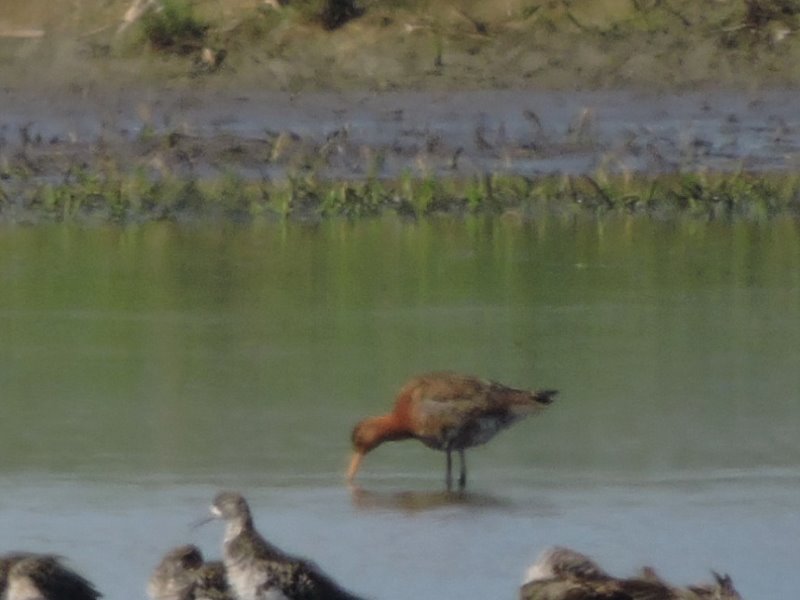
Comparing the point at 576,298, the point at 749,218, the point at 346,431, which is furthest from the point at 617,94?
the point at 346,431

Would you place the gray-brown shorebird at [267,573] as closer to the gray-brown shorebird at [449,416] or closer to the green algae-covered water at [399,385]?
the green algae-covered water at [399,385]

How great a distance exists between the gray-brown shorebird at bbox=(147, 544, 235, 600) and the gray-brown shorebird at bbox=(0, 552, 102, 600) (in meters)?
0.17

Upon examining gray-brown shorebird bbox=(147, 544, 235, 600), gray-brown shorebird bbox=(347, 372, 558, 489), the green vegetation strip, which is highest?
the green vegetation strip

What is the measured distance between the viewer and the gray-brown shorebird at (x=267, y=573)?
6.36 metres

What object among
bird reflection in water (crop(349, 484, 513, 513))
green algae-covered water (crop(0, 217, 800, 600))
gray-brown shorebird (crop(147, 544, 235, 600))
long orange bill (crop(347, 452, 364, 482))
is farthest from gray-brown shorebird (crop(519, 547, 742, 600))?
long orange bill (crop(347, 452, 364, 482))

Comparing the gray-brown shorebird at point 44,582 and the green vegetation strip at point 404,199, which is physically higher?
the green vegetation strip at point 404,199

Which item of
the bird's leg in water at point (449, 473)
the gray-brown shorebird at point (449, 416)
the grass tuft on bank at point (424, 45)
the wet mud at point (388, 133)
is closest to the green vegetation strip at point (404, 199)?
the wet mud at point (388, 133)

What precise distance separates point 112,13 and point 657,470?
9.24 metres

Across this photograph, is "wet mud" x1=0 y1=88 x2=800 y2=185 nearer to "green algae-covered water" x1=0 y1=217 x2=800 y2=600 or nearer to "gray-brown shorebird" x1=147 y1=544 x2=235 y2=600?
"green algae-covered water" x1=0 y1=217 x2=800 y2=600

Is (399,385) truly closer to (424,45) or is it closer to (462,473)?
(462,473)

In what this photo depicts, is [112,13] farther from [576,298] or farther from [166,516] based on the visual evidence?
[166,516]

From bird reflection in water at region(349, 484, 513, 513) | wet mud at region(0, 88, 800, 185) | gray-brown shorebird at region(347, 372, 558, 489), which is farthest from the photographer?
wet mud at region(0, 88, 800, 185)

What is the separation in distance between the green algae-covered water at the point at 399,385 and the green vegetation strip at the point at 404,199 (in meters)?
0.34

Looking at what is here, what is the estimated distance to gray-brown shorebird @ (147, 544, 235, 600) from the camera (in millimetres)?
6477
